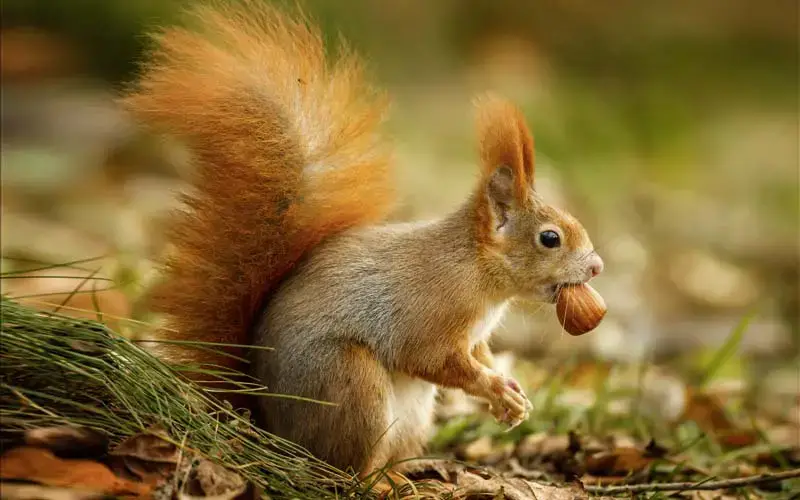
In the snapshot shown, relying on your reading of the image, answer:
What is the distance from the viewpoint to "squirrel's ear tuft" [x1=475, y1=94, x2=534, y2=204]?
2135 millimetres

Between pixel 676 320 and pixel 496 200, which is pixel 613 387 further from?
pixel 676 320

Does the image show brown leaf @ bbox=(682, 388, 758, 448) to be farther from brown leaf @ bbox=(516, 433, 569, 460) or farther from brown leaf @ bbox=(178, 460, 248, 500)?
brown leaf @ bbox=(178, 460, 248, 500)

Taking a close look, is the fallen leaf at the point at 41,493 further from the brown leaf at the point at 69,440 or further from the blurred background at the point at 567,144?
the blurred background at the point at 567,144

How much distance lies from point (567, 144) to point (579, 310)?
4.91 meters

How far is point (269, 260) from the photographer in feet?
7.00

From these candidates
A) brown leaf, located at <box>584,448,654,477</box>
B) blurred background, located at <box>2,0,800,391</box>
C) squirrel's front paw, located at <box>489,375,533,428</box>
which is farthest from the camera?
blurred background, located at <box>2,0,800,391</box>

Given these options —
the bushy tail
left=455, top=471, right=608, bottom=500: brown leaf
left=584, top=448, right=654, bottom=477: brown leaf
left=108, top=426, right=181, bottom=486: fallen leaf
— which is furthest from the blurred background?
left=108, top=426, right=181, bottom=486: fallen leaf

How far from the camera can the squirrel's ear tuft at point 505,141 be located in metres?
2.13

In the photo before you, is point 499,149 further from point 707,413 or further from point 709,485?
point 707,413

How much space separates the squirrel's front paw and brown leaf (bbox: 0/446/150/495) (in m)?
0.86

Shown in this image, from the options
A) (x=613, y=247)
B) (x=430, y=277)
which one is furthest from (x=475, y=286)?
(x=613, y=247)

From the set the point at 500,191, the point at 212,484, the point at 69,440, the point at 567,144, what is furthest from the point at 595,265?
the point at 567,144

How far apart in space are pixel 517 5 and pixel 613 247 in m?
4.99

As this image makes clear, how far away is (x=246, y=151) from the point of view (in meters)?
2.03
